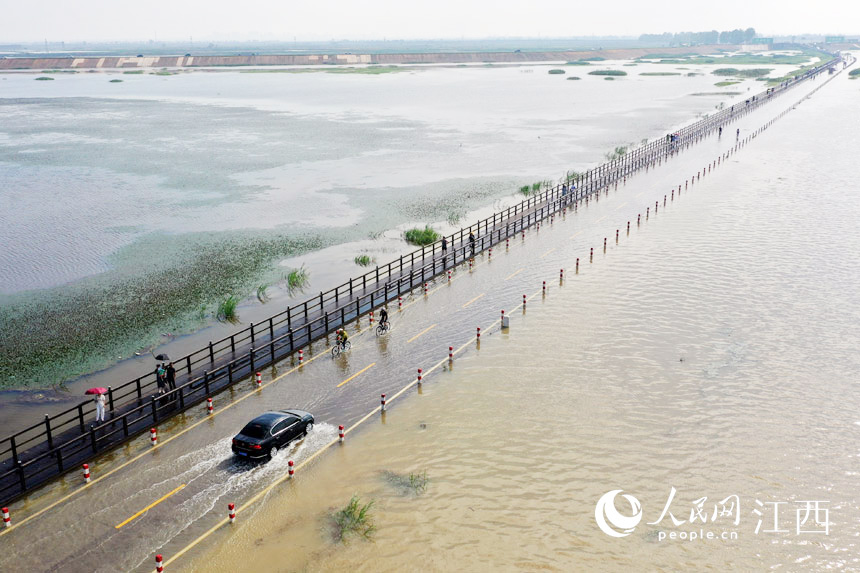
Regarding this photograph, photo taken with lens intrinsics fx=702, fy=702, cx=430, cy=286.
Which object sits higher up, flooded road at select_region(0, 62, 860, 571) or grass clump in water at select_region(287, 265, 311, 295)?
grass clump in water at select_region(287, 265, 311, 295)

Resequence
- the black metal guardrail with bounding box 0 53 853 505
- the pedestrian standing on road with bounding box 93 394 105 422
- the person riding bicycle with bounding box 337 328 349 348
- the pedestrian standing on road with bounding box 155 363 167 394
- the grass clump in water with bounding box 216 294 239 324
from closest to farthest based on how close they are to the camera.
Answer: the black metal guardrail with bounding box 0 53 853 505 → the pedestrian standing on road with bounding box 93 394 105 422 → the pedestrian standing on road with bounding box 155 363 167 394 → the person riding bicycle with bounding box 337 328 349 348 → the grass clump in water with bounding box 216 294 239 324

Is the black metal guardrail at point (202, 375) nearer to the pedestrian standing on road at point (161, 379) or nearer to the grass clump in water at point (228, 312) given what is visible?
the pedestrian standing on road at point (161, 379)

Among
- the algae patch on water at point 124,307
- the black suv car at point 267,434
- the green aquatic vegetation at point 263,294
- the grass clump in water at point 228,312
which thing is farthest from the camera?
the green aquatic vegetation at point 263,294

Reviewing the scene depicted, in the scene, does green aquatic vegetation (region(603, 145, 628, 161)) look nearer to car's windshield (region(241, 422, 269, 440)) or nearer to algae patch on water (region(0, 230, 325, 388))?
algae patch on water (region(0, 230, 325, 388))

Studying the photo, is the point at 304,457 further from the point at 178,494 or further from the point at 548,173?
the point at 548,173

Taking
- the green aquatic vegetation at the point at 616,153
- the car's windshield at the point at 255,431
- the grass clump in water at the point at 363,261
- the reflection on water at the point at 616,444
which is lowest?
the reflection on water at the point at 616,444

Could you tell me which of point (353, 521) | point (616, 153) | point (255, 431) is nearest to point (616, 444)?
point (353, 521)

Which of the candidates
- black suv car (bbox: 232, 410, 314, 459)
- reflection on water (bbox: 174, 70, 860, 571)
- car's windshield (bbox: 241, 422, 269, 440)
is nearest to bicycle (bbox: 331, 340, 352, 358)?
reflection on water (bbox: 174, 70, 860, 571)

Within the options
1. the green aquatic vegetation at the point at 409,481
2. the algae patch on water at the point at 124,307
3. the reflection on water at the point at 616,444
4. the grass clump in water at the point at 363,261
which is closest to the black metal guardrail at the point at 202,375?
the grass clump in water at the point at 363,261
